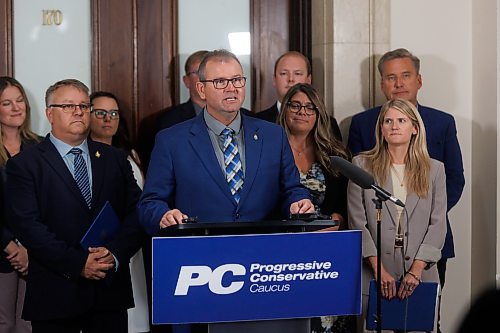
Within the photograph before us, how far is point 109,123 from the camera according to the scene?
5160 mm

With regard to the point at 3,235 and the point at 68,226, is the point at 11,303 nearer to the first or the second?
the point at 3,235

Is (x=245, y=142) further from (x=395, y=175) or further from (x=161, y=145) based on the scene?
(x=395, y=175)

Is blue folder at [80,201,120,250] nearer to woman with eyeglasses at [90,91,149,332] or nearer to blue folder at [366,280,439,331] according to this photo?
woman with eyeglasses at [90,91,149,332]

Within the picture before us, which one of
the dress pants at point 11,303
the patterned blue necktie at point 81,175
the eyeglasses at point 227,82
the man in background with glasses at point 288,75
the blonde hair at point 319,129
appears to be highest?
the man in background with glasses at point 288,75

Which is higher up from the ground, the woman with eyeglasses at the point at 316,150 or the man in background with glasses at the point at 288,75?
the man in background with glasses at the point at 288,75

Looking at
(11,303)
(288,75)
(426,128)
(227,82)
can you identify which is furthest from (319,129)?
(11,303)

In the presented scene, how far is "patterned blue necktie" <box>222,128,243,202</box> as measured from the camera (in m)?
3.66

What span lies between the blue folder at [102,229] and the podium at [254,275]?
1002 mm

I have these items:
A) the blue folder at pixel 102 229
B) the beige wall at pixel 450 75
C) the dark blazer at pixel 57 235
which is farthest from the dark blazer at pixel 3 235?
the beige wall at pixel 450 75

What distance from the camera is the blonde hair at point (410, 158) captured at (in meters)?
4.57

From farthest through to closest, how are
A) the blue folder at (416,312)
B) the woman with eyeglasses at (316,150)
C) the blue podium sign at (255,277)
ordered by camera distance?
1. the woman with eyeglasses at (316,150)
2. the blue folder at (416,312)
3. the blue podium sign at (255,277)

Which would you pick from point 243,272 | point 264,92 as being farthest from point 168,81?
point 243,272

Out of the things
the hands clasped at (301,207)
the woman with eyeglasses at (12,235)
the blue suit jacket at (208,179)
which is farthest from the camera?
the woman with eyeglasses at (12,235)

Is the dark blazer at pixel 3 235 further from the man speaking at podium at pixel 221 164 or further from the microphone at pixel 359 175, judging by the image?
the microphone at pixel 359 175
